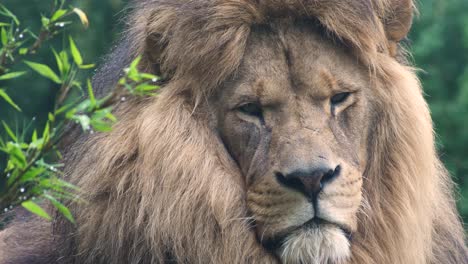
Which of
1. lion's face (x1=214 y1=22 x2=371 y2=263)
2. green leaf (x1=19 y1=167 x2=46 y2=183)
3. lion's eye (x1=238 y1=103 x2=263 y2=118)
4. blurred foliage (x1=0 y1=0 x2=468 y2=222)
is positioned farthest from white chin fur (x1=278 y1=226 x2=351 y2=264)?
blurred foliage (x1=0 y1=0 x2=468 y2=222)

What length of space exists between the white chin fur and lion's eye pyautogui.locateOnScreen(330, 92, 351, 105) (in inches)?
24.0

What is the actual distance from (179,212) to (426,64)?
7645 mm

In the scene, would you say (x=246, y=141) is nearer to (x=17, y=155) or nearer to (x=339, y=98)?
(x=339, y=98)

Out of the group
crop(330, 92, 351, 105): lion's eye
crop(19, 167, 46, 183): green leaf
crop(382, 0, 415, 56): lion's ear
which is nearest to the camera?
crop(19, 167, 46, 183): green leaf

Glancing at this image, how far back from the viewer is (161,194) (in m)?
4.66

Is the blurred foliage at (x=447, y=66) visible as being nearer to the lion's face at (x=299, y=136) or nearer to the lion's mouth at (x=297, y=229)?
the lion's face at (x=299, y=136)

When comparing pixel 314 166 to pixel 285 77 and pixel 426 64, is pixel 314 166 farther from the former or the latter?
pixel 426 64

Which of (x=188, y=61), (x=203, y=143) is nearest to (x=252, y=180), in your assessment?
(x=203, y=143)

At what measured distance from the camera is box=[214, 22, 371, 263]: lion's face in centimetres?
437

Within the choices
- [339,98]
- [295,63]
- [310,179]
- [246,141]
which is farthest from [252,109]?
[310,179]

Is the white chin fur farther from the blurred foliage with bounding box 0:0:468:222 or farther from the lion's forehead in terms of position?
the blurred foliage with bounding box 0:0:468:222

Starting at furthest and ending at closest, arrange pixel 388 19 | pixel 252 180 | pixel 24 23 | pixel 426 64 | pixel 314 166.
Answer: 1. pixel 24 23
2. pixel 426 64
3. pixel 388 19
4. pixel 252 180
5. pixel 314 166

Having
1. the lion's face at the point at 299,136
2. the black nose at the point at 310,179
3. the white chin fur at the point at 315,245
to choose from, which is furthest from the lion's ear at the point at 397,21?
the white chin fur at the point at 315,245

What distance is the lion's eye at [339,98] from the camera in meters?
4.75
